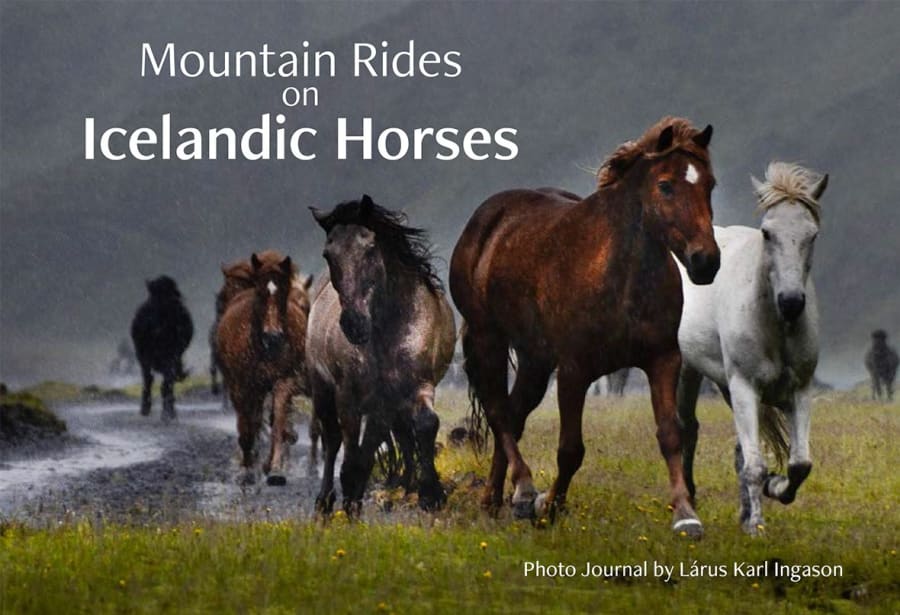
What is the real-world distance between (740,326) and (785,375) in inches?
22.1

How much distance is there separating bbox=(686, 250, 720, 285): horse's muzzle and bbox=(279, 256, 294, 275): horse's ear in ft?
26.5

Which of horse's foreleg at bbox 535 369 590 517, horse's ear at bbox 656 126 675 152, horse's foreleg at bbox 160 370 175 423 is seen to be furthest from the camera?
horse's foreleg at bbox 160 370 175 423

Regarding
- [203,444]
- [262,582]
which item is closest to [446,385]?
[203,444]

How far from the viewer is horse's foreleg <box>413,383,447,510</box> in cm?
1253

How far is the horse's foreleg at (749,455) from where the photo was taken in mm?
11945

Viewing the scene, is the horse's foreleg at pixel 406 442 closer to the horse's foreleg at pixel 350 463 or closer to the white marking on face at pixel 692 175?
the horse's foreleg at pixel 350 463

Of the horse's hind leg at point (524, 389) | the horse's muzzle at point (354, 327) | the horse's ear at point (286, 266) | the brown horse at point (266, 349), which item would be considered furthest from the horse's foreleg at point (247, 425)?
the horse's muzzle at point (354, 327)

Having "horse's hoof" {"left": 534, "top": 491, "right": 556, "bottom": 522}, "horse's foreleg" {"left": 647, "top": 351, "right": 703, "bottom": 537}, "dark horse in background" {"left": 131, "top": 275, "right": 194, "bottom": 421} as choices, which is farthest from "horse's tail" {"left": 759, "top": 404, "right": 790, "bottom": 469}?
"dark horse in background" {"left": 131, "top": 275, "right": 194, "bottom": 421}

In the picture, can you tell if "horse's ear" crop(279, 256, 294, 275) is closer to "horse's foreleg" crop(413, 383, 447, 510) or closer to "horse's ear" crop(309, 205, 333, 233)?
"horse's ear" crop(309, 205, 333, 233)

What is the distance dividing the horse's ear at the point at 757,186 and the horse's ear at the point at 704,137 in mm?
984

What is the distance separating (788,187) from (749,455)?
225 cm

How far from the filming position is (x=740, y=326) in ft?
40.8

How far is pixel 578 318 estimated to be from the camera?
463 inches

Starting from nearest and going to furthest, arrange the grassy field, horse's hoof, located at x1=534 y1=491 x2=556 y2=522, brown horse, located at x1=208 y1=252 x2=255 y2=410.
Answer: the grassy field, horse's hoof, located at x1=534 y1=491 x2=556 y2=522, brown horse, located at x1=208 y1=252 x2=255 y2=410
